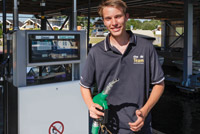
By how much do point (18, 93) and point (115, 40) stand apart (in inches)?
66.4

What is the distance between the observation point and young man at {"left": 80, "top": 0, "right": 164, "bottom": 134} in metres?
1.91

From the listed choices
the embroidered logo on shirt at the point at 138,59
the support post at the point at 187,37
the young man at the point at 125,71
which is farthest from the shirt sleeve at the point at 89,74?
the support post at the point at 187,37

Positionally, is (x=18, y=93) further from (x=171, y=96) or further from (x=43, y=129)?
(x=171, y=96)

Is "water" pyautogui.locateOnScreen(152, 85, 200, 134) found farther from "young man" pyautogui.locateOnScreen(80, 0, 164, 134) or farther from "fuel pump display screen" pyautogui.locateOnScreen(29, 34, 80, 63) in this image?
"young man" pyautogui.locateOnScreen(80, 0, 164, 134)

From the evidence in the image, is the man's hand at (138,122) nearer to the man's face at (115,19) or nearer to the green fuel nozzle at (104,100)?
the green fuel nozzle at (104,100)

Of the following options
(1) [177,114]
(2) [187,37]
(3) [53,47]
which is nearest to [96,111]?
(3) [53,47]

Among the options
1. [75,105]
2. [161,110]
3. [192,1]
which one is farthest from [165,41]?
[75,105]

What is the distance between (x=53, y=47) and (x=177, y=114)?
505 centimetres

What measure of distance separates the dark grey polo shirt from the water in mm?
4325

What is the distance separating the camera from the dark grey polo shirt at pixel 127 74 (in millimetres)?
1920

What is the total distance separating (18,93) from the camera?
3.22m

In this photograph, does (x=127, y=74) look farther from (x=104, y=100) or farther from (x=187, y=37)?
(x=187, y=37)

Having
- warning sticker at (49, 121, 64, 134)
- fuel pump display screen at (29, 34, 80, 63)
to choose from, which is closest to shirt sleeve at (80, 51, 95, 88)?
fuel pump display screen at (29, 34, 80, 63)

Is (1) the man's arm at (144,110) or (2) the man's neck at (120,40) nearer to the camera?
(1) the man's arm at (144,110)
